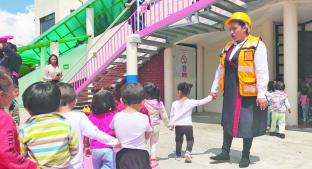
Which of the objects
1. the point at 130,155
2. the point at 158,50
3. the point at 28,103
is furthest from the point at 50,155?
the point at 158,50

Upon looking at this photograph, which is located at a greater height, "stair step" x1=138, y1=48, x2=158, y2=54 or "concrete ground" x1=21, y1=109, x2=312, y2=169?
"stair step" x1=138, y1=48, x2=158, y2=54

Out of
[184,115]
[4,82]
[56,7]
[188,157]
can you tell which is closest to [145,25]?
[184,115]

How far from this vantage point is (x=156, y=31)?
30.7 ft

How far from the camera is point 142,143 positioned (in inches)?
126

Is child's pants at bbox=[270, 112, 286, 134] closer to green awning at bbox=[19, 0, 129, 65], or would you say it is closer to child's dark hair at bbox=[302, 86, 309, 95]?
child's dark hair at bbox=[302, 86, 309, 95]

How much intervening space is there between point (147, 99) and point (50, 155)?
8.22ft

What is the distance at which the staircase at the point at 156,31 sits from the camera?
27.5 feet

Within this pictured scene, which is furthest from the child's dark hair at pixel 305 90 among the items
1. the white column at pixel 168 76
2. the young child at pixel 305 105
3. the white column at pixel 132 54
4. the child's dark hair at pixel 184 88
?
the child's dark hair at pixel 184 88

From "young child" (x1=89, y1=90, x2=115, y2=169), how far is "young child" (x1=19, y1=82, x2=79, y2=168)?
1138mm

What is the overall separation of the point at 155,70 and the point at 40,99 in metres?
9.42

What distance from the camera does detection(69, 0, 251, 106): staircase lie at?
8.37 m

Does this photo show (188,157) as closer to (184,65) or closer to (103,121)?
(103,121)

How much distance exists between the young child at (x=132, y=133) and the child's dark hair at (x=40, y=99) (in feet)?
3.47

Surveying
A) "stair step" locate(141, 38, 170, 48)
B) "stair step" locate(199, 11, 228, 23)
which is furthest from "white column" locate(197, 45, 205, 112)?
"stair step" locate(199, 11, 228, 23)
